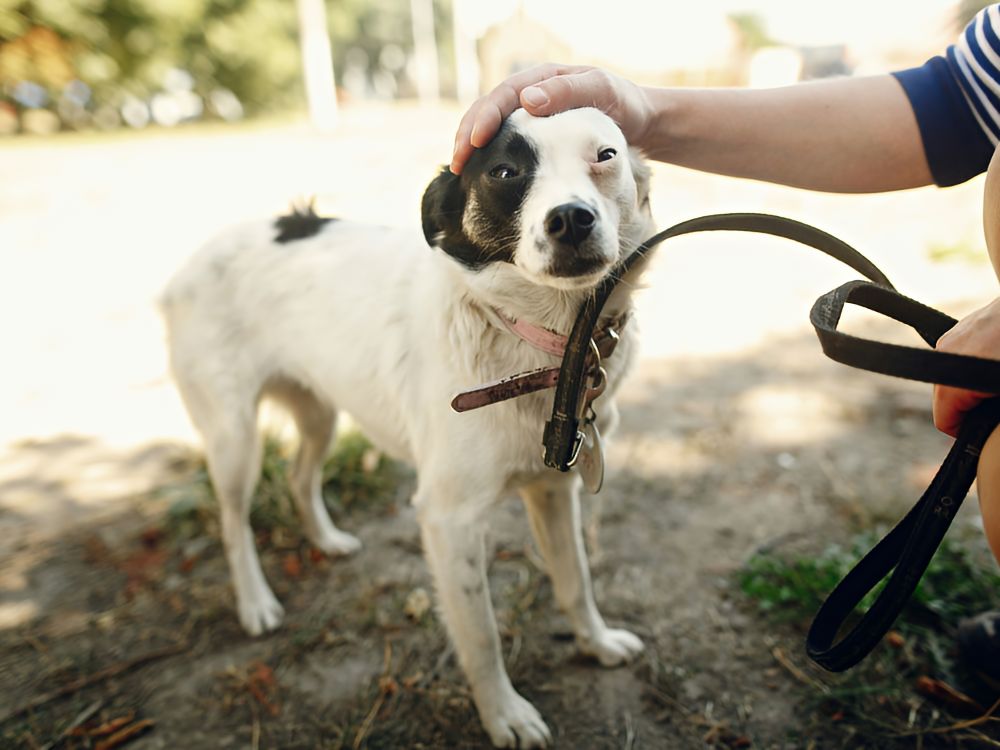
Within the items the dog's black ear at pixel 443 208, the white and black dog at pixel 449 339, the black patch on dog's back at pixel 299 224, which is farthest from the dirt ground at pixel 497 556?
the black patch on dog's back at pixel 299 224

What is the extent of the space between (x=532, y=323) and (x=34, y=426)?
3518mm

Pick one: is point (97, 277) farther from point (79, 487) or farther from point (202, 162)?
point (202, 162)

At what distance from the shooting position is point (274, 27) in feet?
81.1

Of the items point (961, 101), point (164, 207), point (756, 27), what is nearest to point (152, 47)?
point (164, 207)

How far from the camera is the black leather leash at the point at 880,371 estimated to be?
1095 millimetres

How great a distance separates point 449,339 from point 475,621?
2.51 ft

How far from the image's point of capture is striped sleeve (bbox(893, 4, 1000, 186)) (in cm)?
159

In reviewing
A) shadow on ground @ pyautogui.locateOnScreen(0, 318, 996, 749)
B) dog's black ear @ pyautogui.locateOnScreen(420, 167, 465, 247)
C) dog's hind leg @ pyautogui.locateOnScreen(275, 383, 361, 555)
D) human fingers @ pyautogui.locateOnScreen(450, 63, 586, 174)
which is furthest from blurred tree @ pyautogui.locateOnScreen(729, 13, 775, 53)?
dog's black ear @ pyautogui.locateOnScreen(420, 167, 465, 247)

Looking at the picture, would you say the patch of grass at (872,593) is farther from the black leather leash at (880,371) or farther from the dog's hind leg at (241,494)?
the dog's hind leg at (241,494)

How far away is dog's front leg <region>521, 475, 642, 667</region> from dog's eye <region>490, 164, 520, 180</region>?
93cm

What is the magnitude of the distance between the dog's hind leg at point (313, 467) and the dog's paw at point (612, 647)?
108 cm

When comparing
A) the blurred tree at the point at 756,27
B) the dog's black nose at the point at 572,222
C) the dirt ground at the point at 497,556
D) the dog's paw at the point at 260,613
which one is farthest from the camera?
the blurred tree at the point at 756,27

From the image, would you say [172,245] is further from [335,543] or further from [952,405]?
[952,405]

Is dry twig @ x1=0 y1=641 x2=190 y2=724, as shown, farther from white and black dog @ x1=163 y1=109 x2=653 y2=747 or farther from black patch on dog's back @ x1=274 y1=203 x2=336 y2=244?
black patch on dog's back @ x1=274 y1=203 x2=336 y2=244
